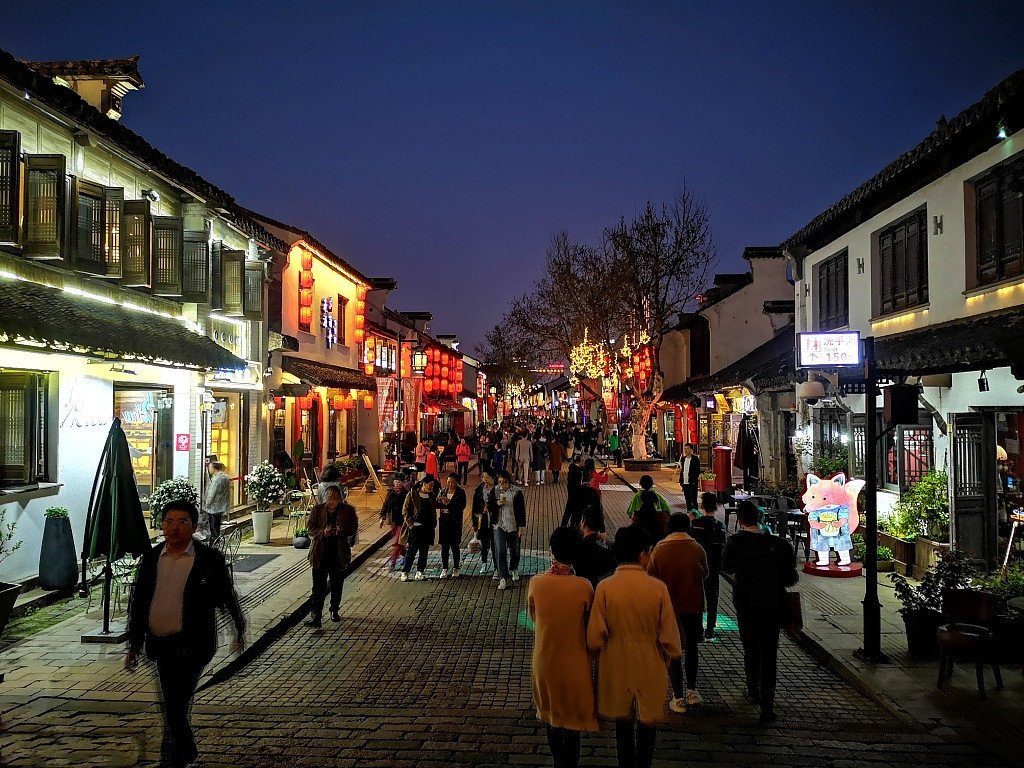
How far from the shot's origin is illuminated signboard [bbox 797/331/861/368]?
12.7 m

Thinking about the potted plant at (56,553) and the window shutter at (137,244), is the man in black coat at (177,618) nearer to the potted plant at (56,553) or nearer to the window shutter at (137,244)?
the potted plant at (56,553)

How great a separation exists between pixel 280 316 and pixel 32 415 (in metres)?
11.0

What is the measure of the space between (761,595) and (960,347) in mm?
4786

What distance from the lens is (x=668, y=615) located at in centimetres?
512

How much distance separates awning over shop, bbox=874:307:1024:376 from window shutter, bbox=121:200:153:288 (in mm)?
11494

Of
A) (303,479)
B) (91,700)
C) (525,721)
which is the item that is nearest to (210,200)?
(303,479)

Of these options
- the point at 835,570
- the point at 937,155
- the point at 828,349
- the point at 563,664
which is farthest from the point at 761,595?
the point at 937,155

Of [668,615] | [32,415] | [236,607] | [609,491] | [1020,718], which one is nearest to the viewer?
[668,615]

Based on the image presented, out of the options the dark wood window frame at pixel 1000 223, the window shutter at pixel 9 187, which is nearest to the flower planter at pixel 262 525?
the window shutter at pixel 9 187

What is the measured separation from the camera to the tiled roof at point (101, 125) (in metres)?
9.46

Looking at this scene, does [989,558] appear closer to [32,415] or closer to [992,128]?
[992,128]

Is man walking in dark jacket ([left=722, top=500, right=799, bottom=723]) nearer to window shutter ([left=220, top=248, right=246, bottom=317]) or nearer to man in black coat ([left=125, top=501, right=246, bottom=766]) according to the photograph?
man in black coat ([left=125, top=501, right=246, bottom=766])

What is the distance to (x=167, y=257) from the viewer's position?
1337cm

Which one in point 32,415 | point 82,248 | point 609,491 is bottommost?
point 609,491
